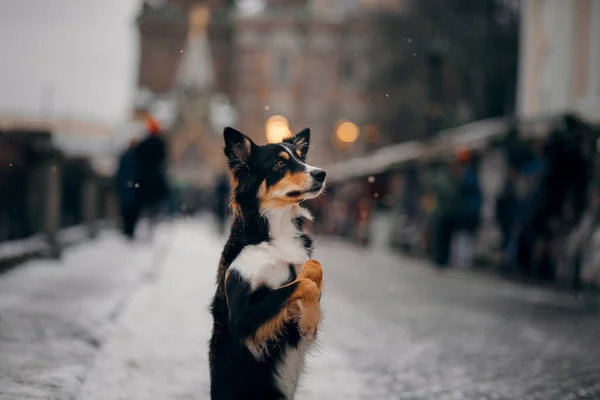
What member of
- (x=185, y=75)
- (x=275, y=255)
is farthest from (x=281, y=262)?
(x=185, y=75)

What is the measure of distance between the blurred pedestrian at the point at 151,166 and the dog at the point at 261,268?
9.79m

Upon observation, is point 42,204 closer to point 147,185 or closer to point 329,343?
point 147,185

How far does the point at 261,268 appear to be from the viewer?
2.89m

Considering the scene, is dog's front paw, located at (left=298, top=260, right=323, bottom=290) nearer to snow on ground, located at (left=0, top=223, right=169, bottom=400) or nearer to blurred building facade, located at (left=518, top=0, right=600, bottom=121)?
snow on ground, located at (left=0, top=223, right=169, bottom=400)

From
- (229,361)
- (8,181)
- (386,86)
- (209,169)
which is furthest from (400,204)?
(209,169)

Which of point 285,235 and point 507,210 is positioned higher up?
point 285,235

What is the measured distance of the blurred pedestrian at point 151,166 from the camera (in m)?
12.7

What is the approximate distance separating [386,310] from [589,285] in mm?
3996

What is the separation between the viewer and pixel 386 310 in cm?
835

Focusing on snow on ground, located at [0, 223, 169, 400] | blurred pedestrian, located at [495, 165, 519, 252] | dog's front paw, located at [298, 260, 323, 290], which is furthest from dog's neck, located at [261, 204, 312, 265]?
→ blurred pedestrian, located at [495, 165, 519, 252]

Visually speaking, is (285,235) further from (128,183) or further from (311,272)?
(128,183)

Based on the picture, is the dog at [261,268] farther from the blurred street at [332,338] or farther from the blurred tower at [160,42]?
the blurred tower at [160,42]

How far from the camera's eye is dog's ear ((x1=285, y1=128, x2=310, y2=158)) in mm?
3301

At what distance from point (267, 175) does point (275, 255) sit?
0.34 metres
